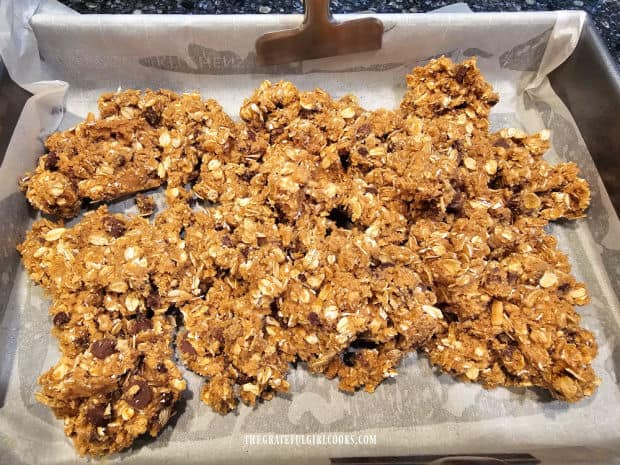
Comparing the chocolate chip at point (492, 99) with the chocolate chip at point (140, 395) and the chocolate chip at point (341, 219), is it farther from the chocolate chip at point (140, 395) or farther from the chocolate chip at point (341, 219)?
the chocolate chip at point (140, 395)

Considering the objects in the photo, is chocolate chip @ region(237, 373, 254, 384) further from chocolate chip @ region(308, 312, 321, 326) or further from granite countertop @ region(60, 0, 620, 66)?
granite countertop @ region(60, 0, 620, 66)

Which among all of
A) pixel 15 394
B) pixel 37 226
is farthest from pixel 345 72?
pixel 15 394

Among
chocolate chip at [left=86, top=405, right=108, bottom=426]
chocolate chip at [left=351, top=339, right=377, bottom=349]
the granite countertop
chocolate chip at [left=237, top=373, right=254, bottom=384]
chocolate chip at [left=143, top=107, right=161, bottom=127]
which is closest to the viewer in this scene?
chocolate chip at [left=86, top=405, right=108, bottom=426]

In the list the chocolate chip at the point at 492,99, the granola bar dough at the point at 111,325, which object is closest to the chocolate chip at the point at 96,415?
the granola bar dough at the point at 111,325

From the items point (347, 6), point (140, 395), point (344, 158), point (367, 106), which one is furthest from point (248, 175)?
point (347, 6)

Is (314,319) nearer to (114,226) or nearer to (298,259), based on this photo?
(298,259)

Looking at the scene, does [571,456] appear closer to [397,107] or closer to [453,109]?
[453,109]

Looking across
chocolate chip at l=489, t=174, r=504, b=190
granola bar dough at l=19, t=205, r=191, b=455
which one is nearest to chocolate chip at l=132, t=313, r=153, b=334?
granola bar dough at l=19, t=205, r=191, b=455

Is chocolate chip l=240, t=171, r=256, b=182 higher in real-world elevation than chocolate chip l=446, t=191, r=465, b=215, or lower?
higher
